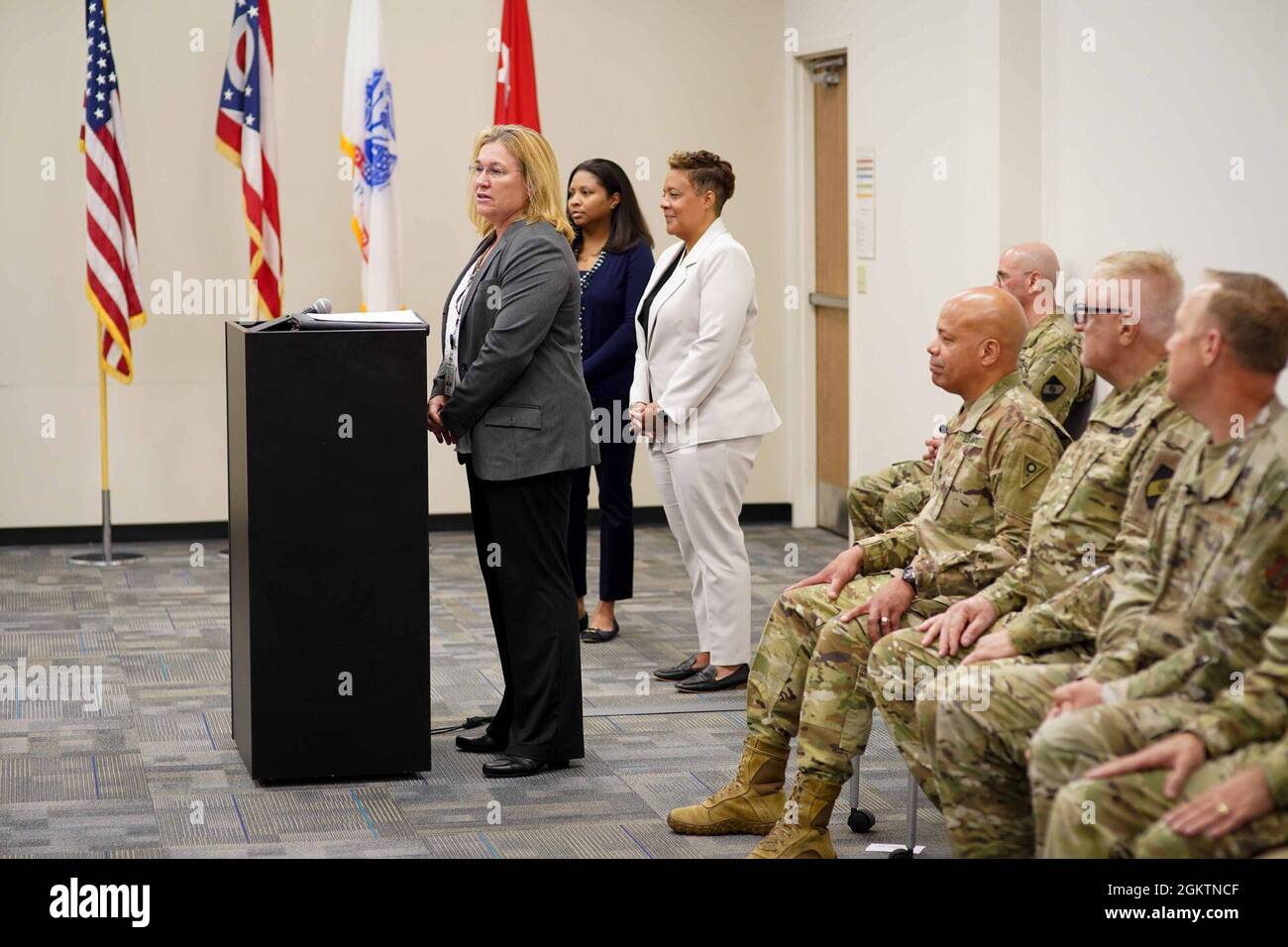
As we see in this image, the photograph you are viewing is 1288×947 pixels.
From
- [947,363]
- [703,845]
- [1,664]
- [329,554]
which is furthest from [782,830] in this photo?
[1,664]

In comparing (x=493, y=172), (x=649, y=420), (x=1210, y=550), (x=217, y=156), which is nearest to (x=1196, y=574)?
(x=1210, y=550)

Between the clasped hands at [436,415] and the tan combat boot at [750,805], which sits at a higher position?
the clasped hands at [436,415]

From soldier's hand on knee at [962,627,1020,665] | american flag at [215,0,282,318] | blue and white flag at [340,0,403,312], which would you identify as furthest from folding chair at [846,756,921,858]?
american flag at [215,0,282,318]

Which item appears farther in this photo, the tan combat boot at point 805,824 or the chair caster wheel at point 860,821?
the chair caster wheel at point 860,821

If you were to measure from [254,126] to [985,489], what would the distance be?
4797mm

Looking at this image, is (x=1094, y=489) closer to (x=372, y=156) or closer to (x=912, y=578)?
(x=912, y=578)

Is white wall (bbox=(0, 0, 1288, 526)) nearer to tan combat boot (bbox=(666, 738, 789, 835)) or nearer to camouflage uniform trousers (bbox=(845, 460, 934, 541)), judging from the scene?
camouflage uniform trousers (bbox=(845, 460, 934, 541))

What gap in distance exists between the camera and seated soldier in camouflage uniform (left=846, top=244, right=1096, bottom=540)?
177 inches

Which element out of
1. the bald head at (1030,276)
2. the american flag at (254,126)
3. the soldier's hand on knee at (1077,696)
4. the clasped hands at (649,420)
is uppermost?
the american flag at (254,126)

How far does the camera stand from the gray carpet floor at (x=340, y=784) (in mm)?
3643

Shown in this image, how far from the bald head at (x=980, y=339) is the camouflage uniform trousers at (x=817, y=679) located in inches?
18.5

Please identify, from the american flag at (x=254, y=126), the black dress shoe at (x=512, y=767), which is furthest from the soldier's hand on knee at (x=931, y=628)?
the american flag at (x=254, y=126)

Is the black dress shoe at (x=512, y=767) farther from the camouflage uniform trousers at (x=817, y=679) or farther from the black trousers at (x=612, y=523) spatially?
the black trousers at (x=612, y=523)
